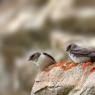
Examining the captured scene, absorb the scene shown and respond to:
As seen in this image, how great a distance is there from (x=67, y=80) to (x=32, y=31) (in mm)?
3048

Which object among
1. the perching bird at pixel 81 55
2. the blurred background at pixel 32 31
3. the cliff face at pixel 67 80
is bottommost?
the cliff face at pixel 67 80

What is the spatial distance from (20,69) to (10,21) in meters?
0.61

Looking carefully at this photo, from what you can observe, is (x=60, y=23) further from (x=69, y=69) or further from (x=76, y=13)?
(x=69, y=69)

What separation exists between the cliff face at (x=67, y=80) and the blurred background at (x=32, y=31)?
233 cm

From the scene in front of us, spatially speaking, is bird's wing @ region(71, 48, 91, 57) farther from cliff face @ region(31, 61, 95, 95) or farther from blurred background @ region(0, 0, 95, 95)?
blurred background @ region(0, 0, 95, 95)

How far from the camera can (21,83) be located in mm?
4934

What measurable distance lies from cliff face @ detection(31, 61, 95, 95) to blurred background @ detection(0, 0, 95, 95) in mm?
2333

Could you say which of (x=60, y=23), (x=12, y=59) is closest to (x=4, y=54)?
(x=12, y=59)

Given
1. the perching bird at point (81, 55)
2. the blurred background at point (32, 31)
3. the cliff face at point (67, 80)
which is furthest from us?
the blurred background at point (32, 31)

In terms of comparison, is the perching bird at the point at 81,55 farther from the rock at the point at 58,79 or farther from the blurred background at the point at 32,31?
the blurred background at the point at 32,31

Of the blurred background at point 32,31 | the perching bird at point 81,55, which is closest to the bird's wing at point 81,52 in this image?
the perching bird at point 81,55

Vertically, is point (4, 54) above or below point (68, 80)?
above

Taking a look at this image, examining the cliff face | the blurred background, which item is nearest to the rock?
the cliff face

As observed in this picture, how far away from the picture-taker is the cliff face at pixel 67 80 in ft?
6.47
